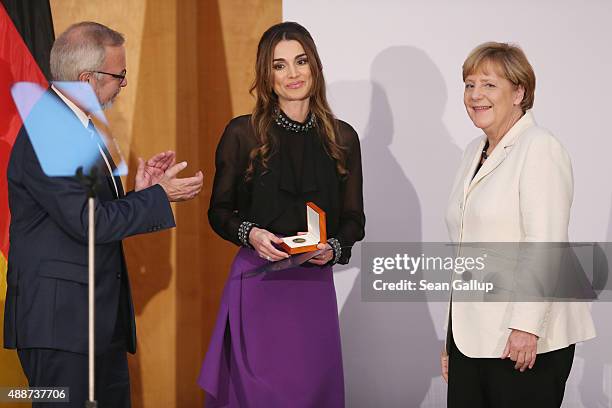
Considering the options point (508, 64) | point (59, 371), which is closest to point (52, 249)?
point (59, 371)

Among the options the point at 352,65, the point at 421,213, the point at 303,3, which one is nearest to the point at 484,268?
the point at 421,213

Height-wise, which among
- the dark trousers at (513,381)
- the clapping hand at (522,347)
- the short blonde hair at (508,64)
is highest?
the short blonde hair at (508,64)

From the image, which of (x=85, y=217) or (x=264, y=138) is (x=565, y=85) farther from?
(x=85, y=217)

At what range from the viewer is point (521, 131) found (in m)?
2.79

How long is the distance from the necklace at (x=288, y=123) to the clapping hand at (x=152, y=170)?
44cm

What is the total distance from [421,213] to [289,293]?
1.19m

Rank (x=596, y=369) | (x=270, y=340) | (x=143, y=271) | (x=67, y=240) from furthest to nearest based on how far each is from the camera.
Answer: (x=596, y=369) → (x=143, y=271) → (x=270, y=340) → (x=67, y=240)

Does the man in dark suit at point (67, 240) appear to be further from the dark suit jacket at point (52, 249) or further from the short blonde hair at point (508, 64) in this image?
the short blonde hair at point (508, 64)

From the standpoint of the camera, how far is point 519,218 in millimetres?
2732

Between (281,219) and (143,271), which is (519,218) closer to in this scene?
(281,219)

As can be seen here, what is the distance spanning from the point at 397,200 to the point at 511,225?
1472 millimetres

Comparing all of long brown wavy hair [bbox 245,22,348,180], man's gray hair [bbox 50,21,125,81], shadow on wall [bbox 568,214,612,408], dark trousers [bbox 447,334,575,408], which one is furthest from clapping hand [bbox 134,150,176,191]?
shadow on wall [bbox 568,214,612,408]

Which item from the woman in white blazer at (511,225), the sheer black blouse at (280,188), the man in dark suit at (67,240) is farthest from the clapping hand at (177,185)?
the woman in white blazer at (511,225)

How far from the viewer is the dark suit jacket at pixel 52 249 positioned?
2742 millimetres
